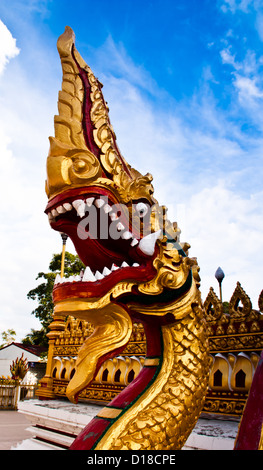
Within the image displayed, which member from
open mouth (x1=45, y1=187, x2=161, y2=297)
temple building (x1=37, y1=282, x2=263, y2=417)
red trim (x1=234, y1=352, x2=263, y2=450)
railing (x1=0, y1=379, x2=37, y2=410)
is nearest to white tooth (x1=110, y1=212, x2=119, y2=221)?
open mouth (x1=45, y1=187, x2=161, y2=297)

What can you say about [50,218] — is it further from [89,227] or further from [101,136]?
[101,136]

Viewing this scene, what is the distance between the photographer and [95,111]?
69.9 inches

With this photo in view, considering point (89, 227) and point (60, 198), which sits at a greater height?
point (60, 198)

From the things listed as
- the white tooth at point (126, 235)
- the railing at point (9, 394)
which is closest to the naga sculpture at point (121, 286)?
the white tooth at point (126, 235)

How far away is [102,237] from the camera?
160 centimetres

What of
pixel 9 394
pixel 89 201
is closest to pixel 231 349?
pixel 89 201

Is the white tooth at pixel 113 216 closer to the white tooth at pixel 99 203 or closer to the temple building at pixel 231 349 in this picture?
the white tooth at pixel 99 203

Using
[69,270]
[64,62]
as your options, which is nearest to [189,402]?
[64,62]

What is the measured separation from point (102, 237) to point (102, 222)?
0.23 feet

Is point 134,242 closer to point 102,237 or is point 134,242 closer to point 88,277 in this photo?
point 102,237

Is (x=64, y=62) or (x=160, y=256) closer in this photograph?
(x=160, y=256)

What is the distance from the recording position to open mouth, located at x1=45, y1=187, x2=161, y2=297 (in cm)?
151
